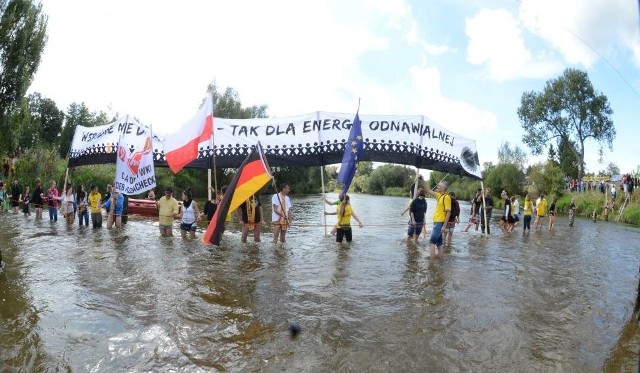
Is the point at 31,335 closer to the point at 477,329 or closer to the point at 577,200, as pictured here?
the point at 477,329

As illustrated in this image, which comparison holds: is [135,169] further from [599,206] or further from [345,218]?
[599,206]

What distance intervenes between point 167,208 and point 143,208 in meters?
8.89

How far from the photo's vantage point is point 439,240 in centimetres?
1027

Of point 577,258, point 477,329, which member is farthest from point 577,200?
point 477,329

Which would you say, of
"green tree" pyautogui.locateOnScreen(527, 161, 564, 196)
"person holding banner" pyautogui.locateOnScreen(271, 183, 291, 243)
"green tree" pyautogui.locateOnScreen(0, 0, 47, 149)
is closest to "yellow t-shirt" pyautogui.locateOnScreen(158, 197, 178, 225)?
"person holding banner" pyautogui.locateOnScreen(271, 183, 291, 243)

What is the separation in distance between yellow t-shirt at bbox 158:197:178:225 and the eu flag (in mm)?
4852

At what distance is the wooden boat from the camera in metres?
20.1

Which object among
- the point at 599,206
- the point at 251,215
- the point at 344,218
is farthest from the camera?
the point at 599,206

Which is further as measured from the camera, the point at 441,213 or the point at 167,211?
the point at 167,211

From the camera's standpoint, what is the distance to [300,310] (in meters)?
6.24

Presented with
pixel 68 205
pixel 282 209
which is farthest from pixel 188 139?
pixel 68 205

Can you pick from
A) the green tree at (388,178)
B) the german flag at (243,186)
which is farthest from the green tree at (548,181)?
the green tree at (388,178)

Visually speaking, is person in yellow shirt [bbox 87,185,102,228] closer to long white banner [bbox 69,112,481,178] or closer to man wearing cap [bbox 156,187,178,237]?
man wearing cap [bbox 156,187,178,237]

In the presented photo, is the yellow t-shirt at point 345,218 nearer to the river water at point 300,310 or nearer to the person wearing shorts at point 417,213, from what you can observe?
the river water at point 300,310
